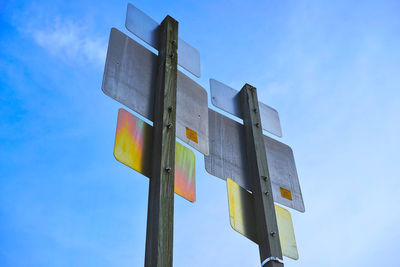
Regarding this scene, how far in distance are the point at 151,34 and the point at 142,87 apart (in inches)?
22.4

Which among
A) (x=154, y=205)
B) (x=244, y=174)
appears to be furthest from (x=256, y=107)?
(x=154, y=205)

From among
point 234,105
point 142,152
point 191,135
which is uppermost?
point 234,105

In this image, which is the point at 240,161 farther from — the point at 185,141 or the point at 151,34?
the point at 151,34

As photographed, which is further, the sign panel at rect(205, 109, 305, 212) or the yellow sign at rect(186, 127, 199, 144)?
the sign panel at rect(205, 109, 305, 212)

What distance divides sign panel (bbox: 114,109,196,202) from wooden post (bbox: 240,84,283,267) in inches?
21.3

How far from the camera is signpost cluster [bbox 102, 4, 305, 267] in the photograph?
201 centimetres

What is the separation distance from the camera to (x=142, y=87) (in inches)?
93.7

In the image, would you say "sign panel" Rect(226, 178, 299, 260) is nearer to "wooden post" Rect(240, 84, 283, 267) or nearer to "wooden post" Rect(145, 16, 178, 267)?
"wooden post" Rect(240, 84, 283, 267)

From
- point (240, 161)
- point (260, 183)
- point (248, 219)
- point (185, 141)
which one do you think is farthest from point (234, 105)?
point (248, 219)

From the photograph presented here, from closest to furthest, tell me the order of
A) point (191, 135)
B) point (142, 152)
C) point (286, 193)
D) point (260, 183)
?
point (142, 152) → point (191, 135) → point (260, 183) → point (286, 193)

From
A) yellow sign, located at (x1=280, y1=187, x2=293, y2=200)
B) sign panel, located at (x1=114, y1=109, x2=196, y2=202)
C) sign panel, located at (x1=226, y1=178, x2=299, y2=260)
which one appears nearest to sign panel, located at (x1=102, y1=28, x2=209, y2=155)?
sign panel, located at (x1=114, y1=109, x2=196, y2=202)

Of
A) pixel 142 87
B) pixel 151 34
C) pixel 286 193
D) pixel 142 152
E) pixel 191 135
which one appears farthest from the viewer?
pixel 286 193

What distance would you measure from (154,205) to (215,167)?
867mm

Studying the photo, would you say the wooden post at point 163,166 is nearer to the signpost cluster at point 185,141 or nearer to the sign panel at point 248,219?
the signpost cluster at point 185,141
